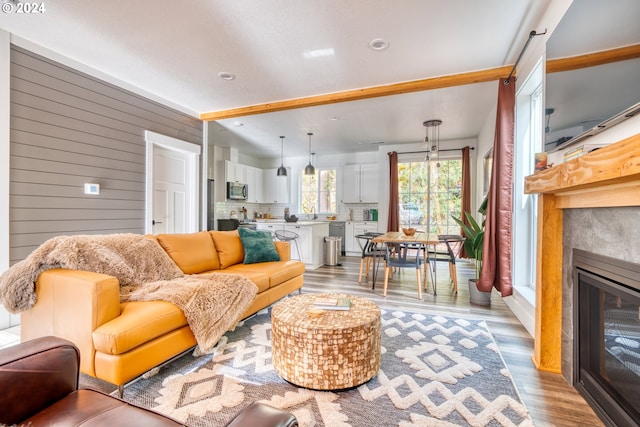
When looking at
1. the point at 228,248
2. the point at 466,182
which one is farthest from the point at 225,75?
the point at 466,182

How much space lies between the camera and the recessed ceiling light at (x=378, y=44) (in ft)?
9.33

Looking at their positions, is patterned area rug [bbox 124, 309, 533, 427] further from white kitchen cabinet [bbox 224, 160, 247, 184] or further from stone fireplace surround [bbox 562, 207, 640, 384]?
white kitchen cabinet [bbox 224, 160, 247, 184]

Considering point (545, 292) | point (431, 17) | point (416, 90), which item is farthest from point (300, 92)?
point (545, 292)

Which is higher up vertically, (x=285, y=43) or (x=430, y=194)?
(x=285, y=43)

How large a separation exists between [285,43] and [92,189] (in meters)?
2.76

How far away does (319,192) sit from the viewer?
8.31 metres

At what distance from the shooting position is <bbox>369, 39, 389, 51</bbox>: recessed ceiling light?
2844 millimetres

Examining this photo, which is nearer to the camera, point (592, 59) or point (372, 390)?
point (592, 59)

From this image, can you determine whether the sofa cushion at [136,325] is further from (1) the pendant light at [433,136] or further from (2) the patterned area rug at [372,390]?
(1) the pendant light at [433,136]

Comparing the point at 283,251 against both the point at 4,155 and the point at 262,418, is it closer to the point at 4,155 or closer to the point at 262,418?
the point at 4,155

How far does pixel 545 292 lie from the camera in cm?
200

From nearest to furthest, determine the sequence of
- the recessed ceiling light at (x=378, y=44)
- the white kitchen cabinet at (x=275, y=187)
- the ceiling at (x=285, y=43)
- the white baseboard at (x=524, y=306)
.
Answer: the ceiling at (x=285, y=43)
the white baseboard at (x=524, y=306)
the recessed ceiling light at (x=378, y=44)
the white kitchen cabinet at (x=275, y=187)

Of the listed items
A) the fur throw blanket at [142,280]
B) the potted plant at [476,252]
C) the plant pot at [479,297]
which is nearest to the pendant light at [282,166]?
the potted plant at [476,252]

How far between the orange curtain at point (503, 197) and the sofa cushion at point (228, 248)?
2809 millimetres
